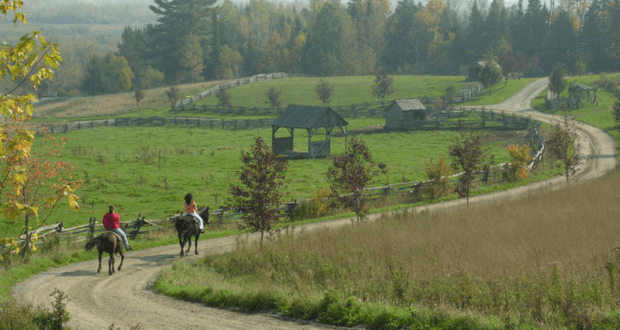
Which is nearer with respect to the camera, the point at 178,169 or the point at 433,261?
the point at 433,261

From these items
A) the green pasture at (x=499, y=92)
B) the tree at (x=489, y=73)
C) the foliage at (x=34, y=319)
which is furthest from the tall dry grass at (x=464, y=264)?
the tree at (x=489, y=73)

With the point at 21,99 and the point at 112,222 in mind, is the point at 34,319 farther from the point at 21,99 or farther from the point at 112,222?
the point at 112,222

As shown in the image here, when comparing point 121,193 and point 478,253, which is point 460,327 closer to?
point 478,253

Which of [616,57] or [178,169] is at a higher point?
[616,57]

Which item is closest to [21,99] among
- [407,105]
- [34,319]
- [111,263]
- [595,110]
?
[34,319]

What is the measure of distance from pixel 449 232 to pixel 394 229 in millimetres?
2453

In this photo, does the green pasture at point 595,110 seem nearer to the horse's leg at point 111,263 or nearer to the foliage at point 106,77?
the horse's leg at point 111,263

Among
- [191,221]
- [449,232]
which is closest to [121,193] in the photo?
[191,221]

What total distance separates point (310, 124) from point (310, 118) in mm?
1089

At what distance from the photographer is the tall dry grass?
44.5 feet

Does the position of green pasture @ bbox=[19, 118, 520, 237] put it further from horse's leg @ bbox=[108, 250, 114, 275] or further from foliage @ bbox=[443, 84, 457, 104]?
foliage @ bbox=[443, 84, 457, 104]

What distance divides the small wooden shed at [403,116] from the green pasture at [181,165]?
2673mm

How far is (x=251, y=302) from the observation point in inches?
614

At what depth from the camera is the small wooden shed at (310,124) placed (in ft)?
180
